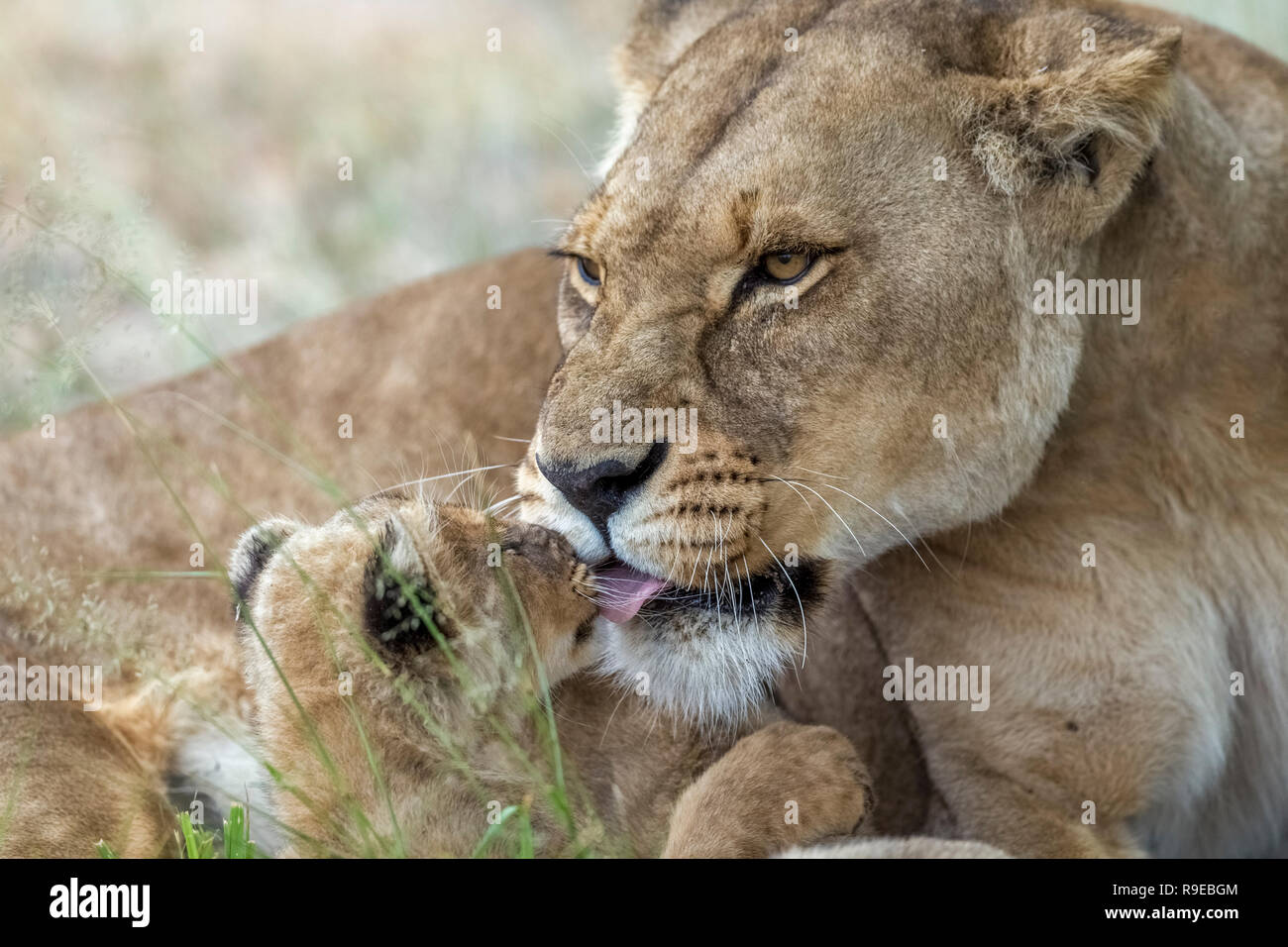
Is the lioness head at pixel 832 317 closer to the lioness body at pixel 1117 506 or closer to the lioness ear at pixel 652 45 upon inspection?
the lioness body at pixel 1117 506

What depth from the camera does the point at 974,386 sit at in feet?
8.25

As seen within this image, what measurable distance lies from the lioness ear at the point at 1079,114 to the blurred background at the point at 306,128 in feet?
9.77

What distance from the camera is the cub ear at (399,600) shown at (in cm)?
233

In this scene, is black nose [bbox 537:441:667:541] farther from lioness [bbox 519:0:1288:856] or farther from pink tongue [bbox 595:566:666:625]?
pink tongue [bbox 595:566:666:625]

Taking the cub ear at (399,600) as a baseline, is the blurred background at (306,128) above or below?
above

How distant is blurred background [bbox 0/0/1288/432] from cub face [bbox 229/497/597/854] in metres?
2.76

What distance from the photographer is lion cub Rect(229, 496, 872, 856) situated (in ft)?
7.82

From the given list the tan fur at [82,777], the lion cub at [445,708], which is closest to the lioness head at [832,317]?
the lion cub at [445,708]

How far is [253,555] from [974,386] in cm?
122

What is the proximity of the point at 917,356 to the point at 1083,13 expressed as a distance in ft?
2.12

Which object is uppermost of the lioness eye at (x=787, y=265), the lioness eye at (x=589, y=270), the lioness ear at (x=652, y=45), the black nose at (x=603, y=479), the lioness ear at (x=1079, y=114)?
the lioness ear at (x=652, y=45)

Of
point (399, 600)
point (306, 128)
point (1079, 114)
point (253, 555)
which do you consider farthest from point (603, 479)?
point (306, 128)
